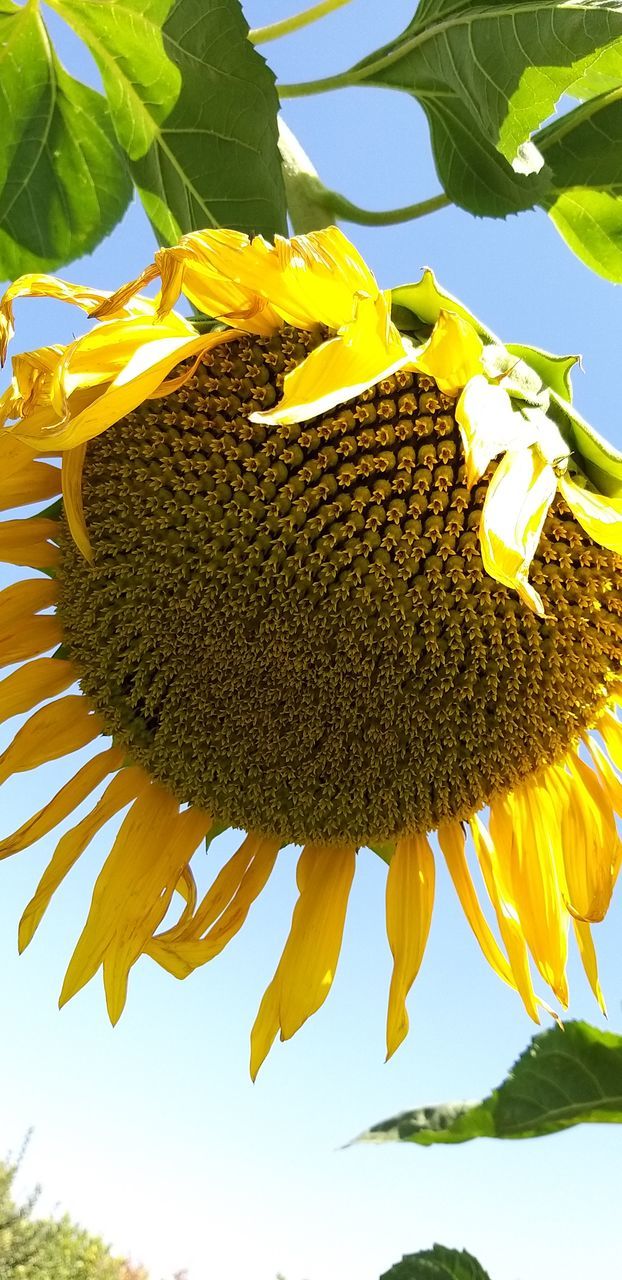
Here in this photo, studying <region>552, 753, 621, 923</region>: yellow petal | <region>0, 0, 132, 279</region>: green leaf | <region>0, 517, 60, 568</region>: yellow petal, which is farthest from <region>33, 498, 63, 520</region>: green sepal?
<region>552, 753, 621, 923</region>: yellow petal

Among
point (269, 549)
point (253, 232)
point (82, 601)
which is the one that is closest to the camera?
point (269, 549)

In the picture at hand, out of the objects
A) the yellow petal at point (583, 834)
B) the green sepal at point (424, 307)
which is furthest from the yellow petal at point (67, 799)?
the green sepal at point (424, 307)

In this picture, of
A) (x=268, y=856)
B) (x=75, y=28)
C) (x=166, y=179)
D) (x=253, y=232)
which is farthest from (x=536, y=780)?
(x=75, y=28)

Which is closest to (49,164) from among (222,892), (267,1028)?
(222,892)

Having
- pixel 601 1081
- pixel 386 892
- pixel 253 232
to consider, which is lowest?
pixel 601 1081

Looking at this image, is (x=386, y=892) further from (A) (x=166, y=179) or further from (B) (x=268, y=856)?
Answer: (A) (x=166, y=179)

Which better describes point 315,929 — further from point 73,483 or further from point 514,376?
point 514,376
